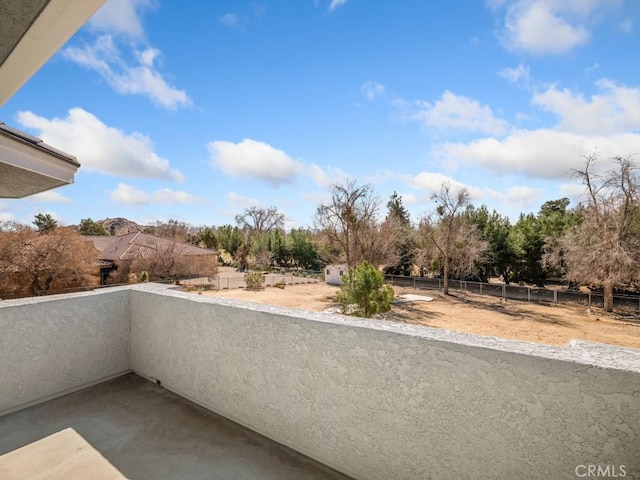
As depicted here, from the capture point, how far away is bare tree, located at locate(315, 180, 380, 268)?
74.5 feet

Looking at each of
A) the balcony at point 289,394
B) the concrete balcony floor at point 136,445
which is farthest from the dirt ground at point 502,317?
the concrete balcony floor at point 136,445

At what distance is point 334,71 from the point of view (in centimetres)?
774

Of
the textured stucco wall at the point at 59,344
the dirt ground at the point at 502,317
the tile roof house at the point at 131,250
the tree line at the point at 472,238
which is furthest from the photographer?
the tile roof house at the point at 131,250

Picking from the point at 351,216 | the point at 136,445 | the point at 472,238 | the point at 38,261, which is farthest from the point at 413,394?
the point at 351,216

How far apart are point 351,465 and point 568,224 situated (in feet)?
78.1

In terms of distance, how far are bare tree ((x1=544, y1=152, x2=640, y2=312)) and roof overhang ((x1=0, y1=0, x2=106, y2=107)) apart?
19.0 metres

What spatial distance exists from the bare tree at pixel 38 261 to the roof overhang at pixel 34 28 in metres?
16.3

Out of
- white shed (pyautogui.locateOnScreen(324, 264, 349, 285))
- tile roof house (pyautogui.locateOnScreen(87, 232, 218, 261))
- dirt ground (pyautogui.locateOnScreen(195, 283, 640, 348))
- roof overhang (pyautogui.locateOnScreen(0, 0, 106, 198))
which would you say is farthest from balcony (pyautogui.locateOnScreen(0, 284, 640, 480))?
tile roof house (pyautogui.locateOnScreen(87, 232, 218, 261))

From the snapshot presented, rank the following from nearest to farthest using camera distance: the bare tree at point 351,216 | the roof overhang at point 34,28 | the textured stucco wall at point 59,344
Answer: the roof overhang at point 34,28 → the textured stucco wall at point 59,344 → the bare tree at point 351,216

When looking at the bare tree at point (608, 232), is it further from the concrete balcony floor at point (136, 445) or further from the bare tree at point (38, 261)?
the bare tree at point (38, 261)

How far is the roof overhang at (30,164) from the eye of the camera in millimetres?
2230

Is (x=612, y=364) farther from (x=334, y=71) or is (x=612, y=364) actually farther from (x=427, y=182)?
(x=427, y=182)

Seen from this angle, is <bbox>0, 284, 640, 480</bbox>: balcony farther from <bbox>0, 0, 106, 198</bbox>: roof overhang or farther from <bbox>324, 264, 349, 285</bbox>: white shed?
<bbox>324, 264, 349, 285</bbox>: white shed

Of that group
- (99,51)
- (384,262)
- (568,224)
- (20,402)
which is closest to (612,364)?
(20,402)
